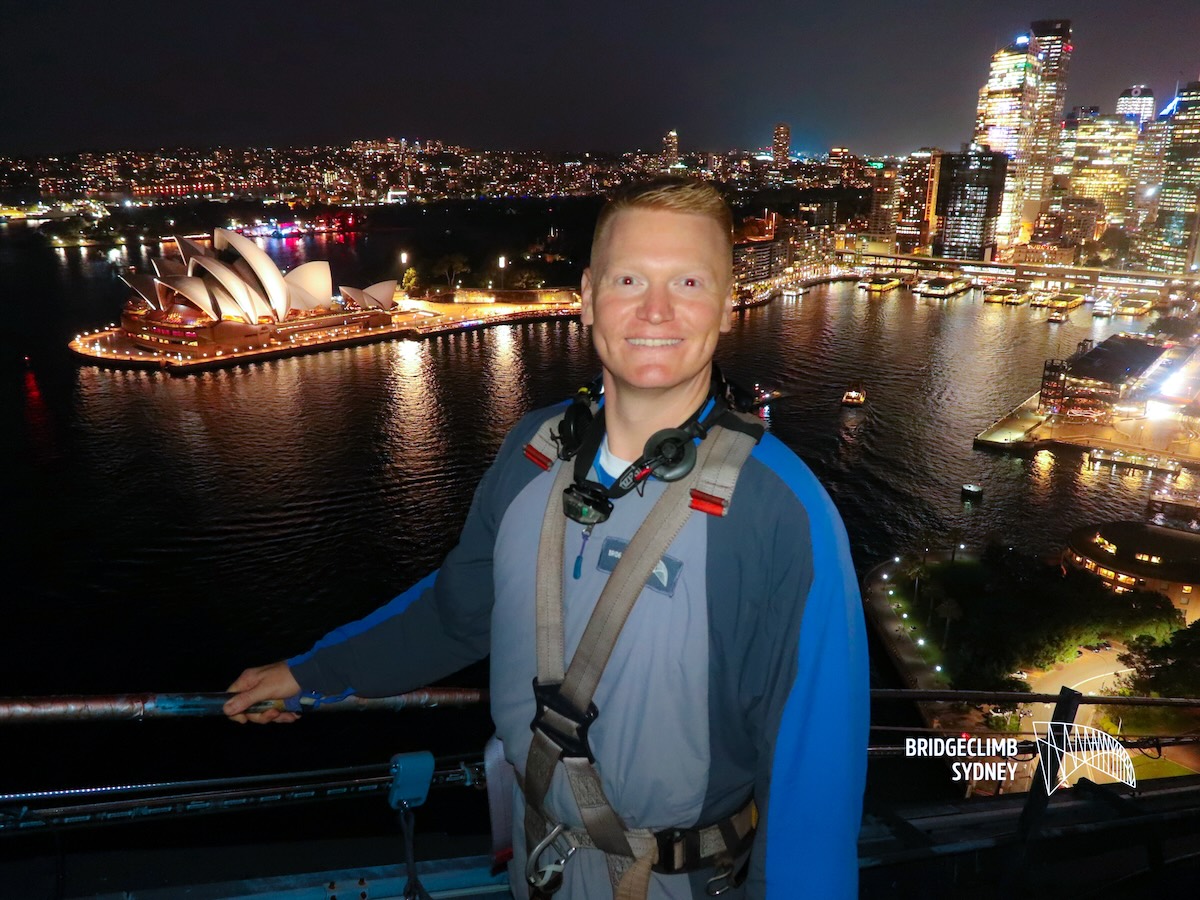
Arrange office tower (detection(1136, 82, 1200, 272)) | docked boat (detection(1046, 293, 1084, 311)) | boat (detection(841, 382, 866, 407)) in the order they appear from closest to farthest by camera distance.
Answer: boat (detection(841, 382, 866, 407)) → docked boat (detection(1046, 293, 1084, 311)) → office tower (detection(1136, 82, 1200, 272))

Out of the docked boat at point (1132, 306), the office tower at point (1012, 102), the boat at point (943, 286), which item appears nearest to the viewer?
the docked boat at point (1132, 306)

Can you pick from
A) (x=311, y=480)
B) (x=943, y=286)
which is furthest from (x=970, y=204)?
(x=311, y=480)

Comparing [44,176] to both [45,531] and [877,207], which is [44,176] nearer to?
[877,207]

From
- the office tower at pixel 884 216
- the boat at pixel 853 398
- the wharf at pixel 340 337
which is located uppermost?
the office tower at pixel 884 216

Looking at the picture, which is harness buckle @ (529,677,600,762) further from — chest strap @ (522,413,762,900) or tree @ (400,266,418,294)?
tree @ (400,266,418,294)

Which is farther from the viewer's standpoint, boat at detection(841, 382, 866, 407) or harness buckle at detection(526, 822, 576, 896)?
boat at detection(841, 382, 866, 407)

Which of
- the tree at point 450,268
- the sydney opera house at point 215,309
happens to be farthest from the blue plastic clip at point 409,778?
the tree at point 450,268

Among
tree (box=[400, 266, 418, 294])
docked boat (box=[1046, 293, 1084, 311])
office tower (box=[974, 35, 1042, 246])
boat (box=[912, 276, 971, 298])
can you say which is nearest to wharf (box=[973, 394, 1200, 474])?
docked boat (box=[1046, 293, 1084, 311])

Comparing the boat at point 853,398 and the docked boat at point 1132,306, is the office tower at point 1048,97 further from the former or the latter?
the boat at point 853,398
